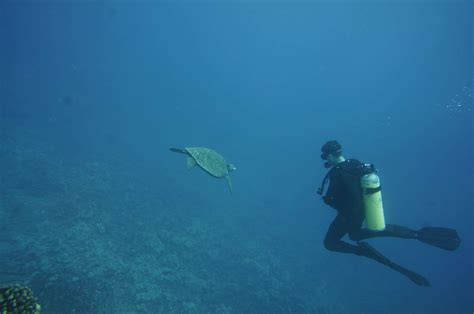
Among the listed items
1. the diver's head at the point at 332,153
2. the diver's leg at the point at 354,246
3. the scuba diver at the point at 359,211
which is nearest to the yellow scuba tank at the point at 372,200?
the scuba diver at the point at 359,211

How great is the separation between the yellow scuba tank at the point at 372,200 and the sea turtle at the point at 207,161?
4.47 m

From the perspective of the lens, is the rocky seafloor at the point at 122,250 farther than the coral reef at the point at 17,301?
Yes

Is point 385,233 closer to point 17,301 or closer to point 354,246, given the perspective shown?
point 354,246

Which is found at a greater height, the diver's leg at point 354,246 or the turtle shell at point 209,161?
the diver's leg at point 354,246

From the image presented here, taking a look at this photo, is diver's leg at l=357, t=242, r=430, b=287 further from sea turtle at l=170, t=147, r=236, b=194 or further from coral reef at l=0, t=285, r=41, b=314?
coral reef at l=0, t=285, r=41, b=314

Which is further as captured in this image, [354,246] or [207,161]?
[207,161]

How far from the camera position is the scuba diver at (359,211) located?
6.07 meters

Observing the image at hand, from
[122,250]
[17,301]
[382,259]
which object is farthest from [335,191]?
[122,250]

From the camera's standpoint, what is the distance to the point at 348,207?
20.6 feet

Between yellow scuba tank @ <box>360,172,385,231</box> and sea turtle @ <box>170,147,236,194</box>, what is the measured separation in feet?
14.7

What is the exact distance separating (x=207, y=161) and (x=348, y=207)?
175 inches

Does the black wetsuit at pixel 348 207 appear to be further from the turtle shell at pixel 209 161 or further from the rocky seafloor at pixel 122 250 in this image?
the rocky seafloor at pixel 122 250

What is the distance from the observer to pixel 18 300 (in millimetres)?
3746

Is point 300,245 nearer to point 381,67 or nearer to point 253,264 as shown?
point 253,264
